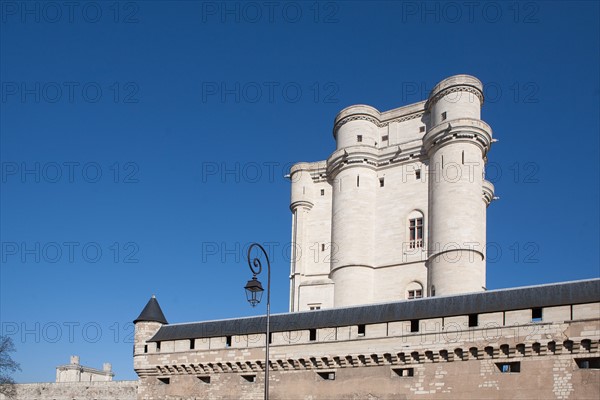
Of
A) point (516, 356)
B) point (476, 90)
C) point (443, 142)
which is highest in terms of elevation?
point (476, 90)

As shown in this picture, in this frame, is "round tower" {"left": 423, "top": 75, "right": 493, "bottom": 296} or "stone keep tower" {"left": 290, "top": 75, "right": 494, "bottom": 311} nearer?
"round tower" {"left": 423, "top": 75, "right": 493, "bottom": 296}

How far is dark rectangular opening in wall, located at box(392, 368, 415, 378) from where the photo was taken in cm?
2044

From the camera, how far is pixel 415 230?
3052 centimetres

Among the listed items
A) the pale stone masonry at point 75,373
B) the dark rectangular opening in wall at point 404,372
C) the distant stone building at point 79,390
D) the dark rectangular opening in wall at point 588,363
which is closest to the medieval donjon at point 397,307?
the dark rectangular opening in wall at point 404,372

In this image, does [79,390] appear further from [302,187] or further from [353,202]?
[353,202]

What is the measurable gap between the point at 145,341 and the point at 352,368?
9.19 metres

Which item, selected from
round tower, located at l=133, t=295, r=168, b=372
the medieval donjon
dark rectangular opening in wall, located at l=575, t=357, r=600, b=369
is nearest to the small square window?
the medieval donjon

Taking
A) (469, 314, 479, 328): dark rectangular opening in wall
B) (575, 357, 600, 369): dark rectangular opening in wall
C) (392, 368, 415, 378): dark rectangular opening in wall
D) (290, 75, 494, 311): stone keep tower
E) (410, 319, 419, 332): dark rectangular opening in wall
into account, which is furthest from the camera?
(290, 75, 494, 311): stone keep tower

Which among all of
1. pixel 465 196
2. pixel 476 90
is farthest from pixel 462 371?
pixel 476 90

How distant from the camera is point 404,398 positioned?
66.0 ft

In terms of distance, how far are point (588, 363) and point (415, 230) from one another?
13.2 metres

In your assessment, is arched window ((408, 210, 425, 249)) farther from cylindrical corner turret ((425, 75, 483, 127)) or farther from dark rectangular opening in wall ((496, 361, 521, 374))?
dark rectangular opening in wall ((496, 361, 521, 374))

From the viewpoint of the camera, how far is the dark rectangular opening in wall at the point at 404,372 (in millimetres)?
20438

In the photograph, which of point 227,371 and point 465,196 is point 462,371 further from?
A: point 465,196
